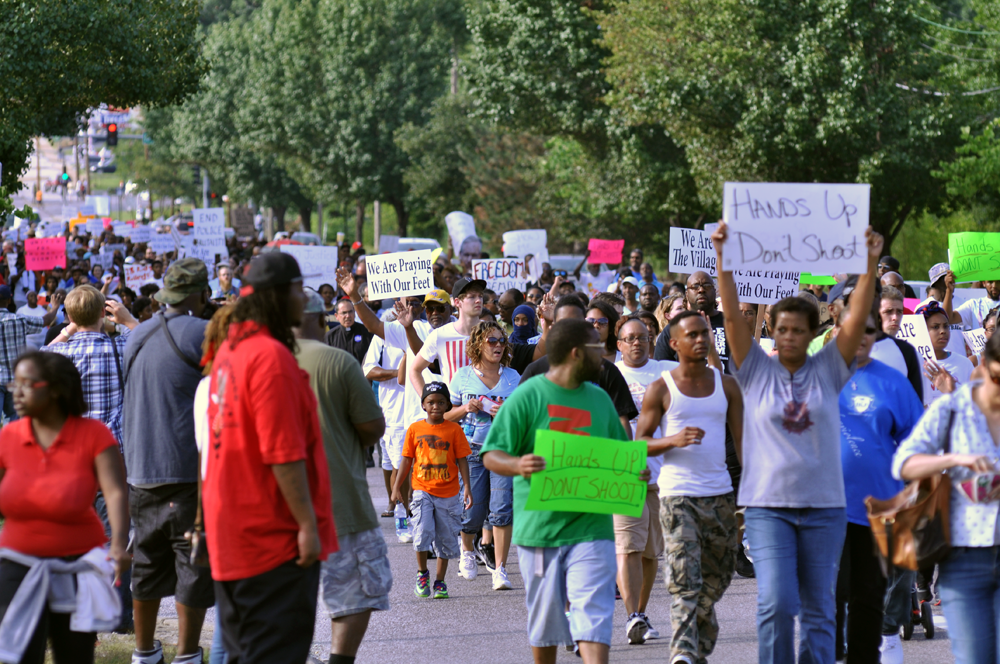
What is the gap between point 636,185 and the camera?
3084 centimetres

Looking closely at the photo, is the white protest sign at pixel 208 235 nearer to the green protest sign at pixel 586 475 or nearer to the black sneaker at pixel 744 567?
the black sneaker at pixel 744 567

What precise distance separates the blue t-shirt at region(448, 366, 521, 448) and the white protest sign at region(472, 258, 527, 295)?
24.7 ft

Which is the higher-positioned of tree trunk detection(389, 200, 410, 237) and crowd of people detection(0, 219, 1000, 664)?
tree trunk detection(389, 200, 410, 237)

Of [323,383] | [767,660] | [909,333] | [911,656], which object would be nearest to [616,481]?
[767,660]

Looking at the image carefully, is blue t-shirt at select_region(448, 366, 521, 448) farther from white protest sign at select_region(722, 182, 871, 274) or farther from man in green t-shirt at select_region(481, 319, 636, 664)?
white protest sign at select_region(722, 182, 871, 274)

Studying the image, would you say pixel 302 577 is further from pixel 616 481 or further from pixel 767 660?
pixel 767 660

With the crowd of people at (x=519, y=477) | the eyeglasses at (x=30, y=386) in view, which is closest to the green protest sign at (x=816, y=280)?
the crowd of people at (x=519, y=477)

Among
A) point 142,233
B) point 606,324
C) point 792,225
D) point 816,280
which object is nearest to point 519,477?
point 792,225

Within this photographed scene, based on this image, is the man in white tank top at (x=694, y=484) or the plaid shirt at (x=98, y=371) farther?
the plaid shirt at (x=98, y=371)

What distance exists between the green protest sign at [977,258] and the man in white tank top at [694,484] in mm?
6099

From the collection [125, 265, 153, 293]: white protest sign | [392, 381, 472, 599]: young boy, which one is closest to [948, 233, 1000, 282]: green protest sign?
[392, 381, 472, 599]: young boy

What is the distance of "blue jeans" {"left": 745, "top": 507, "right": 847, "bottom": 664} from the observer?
532 centimetres

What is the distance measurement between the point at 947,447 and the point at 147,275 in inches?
633

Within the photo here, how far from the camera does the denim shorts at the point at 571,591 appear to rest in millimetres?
5465
